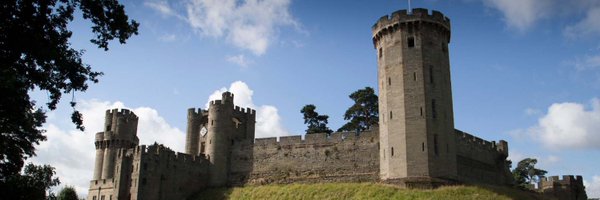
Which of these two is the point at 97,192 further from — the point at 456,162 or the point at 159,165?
the point at 456,162

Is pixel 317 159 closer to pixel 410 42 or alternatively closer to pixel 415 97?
pixel 415 97

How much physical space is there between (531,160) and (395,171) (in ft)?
148

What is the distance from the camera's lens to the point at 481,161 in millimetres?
50500

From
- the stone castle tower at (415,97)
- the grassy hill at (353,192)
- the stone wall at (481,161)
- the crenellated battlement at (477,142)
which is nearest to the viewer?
the grassy hill at (353,192)

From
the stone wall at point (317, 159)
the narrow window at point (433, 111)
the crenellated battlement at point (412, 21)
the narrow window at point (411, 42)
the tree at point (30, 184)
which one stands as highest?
the crenellated battlement at point (412, 21)

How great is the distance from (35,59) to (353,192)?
26984 mm

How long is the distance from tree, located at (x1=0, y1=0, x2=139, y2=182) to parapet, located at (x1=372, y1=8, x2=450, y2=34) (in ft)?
85.5

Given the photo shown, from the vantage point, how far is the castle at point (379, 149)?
144 ft

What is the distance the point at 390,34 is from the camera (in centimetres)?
4706

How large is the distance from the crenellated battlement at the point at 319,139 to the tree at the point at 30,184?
21513 mm

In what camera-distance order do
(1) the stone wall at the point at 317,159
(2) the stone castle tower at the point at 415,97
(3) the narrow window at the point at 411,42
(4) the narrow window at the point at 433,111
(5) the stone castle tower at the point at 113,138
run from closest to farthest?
1. (2) the stone castle tower at the point at 415,97
2. (4) the narrow window at the point at 433,111
3. (3) the narrow window at the point at 411,42
4. (1) the stone wall at the point at 317,159
5. (5) the stone castle tower at the point at 113,138

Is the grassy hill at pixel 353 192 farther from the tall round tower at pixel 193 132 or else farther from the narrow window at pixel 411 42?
the narrow window at pixel 411 42

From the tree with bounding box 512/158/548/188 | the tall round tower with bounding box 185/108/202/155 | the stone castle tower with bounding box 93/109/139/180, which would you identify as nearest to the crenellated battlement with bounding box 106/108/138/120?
the stone castle tower with bounding box 93/109/139/180

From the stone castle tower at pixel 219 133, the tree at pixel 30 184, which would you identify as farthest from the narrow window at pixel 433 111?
the tree at pixel 30 184
